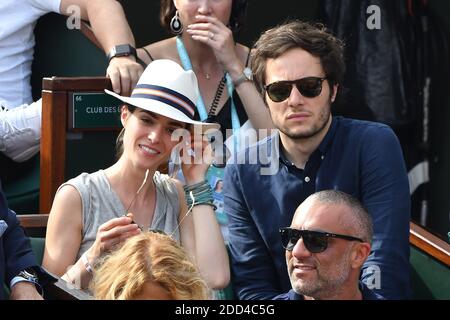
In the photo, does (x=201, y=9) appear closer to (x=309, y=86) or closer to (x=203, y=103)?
(x=203, y=103)

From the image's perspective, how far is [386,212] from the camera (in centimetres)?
378

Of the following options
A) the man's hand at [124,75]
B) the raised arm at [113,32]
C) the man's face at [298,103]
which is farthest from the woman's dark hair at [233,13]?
the man's face at [298,103]

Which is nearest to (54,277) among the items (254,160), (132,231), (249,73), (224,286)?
(132,231)

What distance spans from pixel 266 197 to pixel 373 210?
357 mm

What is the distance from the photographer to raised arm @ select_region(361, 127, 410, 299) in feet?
12.1

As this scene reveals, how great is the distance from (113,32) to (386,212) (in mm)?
1328

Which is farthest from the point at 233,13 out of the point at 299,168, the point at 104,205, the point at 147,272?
the point at 147,272

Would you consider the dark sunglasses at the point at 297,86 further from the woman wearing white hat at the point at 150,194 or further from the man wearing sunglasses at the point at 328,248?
the man wearing sunglasses at the point at 328,248

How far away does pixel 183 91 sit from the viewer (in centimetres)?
394

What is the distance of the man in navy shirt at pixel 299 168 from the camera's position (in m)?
3.80

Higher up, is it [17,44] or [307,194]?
[17,44]

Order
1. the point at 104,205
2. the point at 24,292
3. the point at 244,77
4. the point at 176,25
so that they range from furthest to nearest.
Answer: the point at 176,25
the point at 244,77
the point at 104,205
the point at 24,292

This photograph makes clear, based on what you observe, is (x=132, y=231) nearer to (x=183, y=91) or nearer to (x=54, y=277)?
(x=54, y=277)

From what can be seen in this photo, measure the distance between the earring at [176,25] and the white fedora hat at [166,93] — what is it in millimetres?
544
